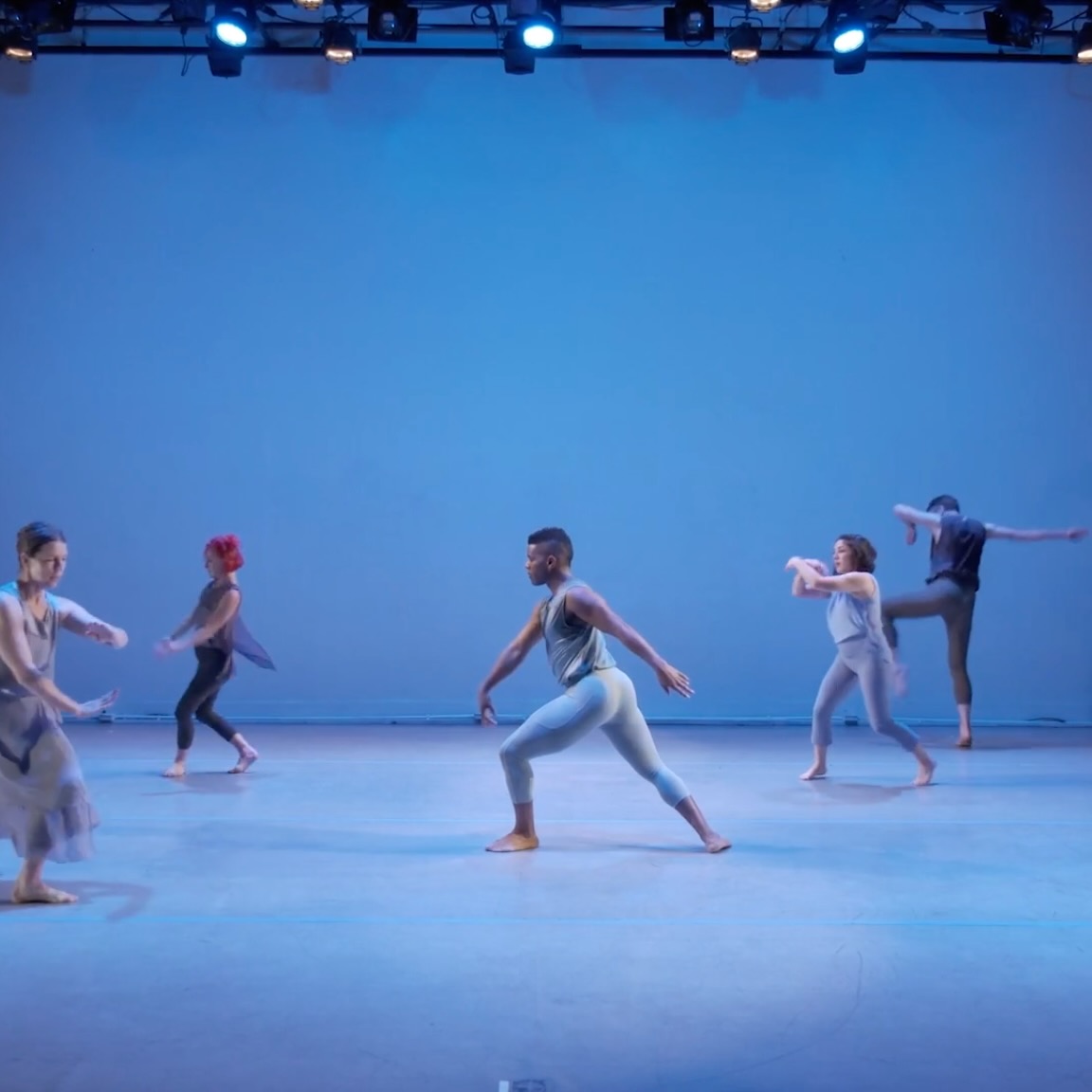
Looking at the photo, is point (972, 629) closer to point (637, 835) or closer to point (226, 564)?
point (637, 835)

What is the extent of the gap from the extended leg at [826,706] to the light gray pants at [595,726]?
215 cm

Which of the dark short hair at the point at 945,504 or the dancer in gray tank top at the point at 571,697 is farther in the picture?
the dark short hair at the point at 945,504

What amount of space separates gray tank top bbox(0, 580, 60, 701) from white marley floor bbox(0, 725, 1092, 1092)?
0.82 m

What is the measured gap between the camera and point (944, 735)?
9625 mm

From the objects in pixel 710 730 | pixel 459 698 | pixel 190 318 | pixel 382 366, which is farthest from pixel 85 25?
pixel 710 730

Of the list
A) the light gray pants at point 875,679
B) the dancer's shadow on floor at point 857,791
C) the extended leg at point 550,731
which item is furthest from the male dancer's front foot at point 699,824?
the light gray pants at point 875,679

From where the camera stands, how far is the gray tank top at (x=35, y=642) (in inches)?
186

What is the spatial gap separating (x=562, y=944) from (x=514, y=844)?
142cm

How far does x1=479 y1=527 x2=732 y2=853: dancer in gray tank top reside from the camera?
5473 mm

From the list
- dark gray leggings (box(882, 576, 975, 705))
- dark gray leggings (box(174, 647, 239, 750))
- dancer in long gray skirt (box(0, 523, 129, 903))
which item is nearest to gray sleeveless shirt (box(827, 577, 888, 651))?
dark gray leggings (box(882, 576, 975, 705))

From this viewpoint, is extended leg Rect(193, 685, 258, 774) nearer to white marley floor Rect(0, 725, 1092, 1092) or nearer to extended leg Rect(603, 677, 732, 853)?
white marley floor Rect(0, 725, 1092, 1092)

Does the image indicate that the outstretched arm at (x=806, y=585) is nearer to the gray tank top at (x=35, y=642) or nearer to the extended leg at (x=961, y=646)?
the extended leg at (x=961, y=646)

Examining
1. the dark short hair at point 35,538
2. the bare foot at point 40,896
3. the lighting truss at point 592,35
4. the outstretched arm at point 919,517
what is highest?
the lighting truss at point 592,35

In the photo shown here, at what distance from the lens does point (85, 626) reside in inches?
193
